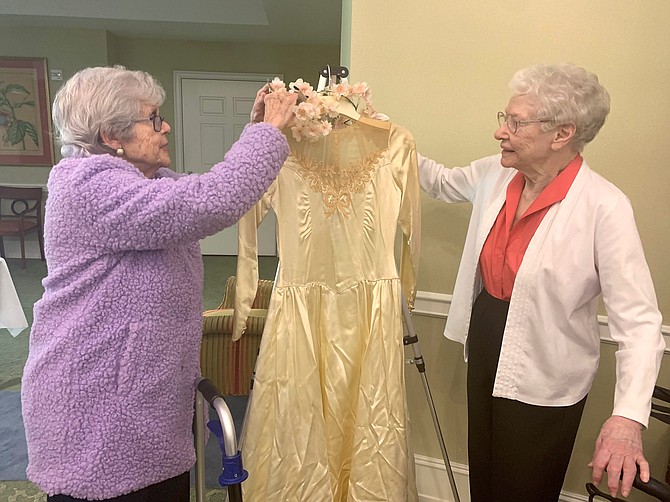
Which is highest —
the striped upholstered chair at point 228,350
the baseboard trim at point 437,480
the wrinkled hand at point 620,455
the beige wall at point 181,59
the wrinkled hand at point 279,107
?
the beige wall at point 181,59

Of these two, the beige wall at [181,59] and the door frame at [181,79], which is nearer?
the beige wall at [181,59]

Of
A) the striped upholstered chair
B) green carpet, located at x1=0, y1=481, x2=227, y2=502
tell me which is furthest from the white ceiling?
green carpet, located at x1=0, y1=481, x2=227, y2=502

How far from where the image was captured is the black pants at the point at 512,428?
1.35 meters

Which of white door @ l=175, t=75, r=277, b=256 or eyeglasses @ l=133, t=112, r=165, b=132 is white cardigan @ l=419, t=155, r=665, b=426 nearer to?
eyeglasses @ l=133, t=112, r=165, b=132

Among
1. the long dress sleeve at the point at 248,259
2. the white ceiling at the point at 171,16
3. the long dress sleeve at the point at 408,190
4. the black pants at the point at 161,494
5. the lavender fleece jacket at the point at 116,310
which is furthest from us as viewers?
the white ceiling at the point at 171,16

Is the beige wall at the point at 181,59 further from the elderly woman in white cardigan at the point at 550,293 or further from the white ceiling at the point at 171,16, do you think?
the elderly woman in white cardigan at the point at 550,293

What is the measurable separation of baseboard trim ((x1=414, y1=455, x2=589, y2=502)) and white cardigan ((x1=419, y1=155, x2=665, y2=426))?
841 mm

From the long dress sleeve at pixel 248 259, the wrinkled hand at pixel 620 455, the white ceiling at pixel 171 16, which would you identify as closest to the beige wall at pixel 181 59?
the white ceiling at pixel 171 16

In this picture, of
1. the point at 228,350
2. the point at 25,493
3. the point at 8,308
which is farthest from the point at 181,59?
the point at 25,493

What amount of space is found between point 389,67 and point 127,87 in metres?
1.03

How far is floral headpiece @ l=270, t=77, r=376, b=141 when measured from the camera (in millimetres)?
1231

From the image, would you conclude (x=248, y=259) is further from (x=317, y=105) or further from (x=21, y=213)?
(x=21, y=213)

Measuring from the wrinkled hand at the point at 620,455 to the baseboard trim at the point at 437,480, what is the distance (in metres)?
1.04

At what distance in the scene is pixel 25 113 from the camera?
5578 mm
